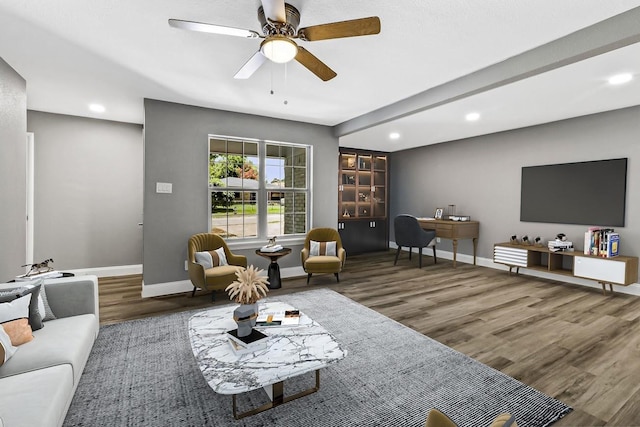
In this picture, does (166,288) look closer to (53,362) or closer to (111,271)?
(111,271)

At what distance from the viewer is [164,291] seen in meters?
4.09

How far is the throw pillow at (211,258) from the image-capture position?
3855 mm

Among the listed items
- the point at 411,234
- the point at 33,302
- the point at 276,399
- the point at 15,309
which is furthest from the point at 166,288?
the point at 411,234

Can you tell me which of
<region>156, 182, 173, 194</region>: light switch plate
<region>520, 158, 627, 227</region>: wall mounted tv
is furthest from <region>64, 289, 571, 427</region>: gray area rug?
<region>520, 158, 627, 227</region>: wall mounted tv

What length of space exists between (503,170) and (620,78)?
2596 mm

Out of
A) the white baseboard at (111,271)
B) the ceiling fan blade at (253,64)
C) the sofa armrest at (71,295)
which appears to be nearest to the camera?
the ceiling fan blade at (253,64)

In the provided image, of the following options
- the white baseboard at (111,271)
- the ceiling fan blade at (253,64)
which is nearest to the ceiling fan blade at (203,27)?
the ceiling fan blade at (253,64)

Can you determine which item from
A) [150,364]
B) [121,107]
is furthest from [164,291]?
[121,107]

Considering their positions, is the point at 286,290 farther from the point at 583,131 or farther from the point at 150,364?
the point at 583,131

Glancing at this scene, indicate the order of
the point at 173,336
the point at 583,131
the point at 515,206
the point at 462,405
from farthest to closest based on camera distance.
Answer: the point at 515,206
the point at 583,131
the point at 173,336
the point at 462,405

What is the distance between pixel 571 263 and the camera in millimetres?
4723

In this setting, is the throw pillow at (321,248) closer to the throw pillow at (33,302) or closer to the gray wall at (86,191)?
the gray wall at (86,191)

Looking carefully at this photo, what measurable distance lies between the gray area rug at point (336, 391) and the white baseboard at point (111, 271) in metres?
2.58

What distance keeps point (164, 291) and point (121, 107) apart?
2.66m
